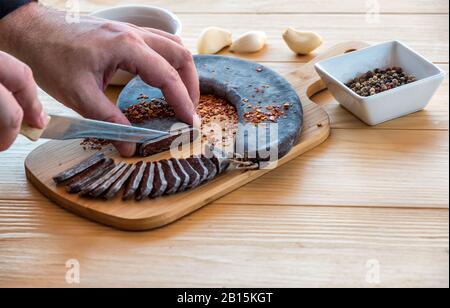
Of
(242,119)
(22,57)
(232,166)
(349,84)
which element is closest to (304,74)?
(349,84)

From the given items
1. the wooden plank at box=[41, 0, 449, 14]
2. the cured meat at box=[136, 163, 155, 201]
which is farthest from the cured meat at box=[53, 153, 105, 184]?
the wooden plank at box=[41, 0, 449, 14]

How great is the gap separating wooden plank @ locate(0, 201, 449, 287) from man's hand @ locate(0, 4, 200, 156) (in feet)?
0.76

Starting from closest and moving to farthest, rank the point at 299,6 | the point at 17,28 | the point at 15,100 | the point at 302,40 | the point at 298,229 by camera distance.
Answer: the point at 15,100 → the point at 298,229 → the point at 17,28 → the point at 302,40 → the point at 299,6

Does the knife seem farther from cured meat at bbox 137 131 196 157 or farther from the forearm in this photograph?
the forearm

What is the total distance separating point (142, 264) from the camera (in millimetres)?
1127

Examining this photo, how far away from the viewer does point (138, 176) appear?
126 centimetres

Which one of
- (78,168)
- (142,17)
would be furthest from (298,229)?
(142,17)

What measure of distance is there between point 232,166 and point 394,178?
31 centimetres

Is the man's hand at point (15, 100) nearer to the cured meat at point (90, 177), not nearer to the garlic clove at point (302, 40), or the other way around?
the cured meat at point (90, 177)

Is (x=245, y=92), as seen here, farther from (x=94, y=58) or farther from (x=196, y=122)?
(x=94, y=58)

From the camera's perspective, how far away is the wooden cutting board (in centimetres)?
120

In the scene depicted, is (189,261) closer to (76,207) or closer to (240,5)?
(76,207)

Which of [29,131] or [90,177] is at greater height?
[29,131]

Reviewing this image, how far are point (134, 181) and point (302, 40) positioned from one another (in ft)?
2.14
